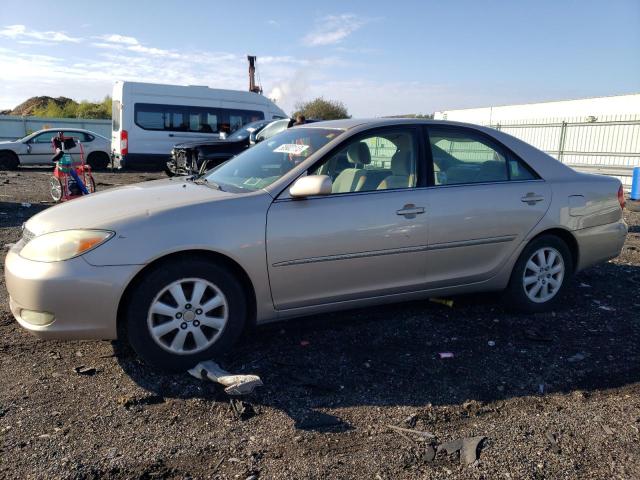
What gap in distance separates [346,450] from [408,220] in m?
1.81

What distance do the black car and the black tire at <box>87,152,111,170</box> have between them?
6118mm

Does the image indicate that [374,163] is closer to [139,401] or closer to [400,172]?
[400,172]

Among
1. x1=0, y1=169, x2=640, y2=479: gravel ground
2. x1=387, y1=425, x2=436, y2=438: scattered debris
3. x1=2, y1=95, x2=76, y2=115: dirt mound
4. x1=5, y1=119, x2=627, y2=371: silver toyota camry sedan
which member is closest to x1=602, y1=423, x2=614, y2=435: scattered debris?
x1=0, y1=169, x2=640, y2=479: gravel ground

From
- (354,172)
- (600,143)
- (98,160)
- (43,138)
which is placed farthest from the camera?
(98,160)

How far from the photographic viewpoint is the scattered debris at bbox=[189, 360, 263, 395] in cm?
309

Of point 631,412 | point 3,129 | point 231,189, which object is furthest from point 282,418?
point 3,129

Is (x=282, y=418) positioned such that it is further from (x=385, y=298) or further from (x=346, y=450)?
(x=385, y=298)

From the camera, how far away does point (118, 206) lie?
3.55 metres

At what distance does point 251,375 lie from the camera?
3.25m

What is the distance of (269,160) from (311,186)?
0.85 m

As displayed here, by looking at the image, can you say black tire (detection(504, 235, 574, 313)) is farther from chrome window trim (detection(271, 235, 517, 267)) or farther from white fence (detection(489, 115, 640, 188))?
white fence (detection(489, 115, 640, 188))

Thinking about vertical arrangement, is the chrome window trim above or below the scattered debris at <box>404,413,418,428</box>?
above

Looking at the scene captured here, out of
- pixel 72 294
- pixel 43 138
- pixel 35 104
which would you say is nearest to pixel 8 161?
pixel 43 138

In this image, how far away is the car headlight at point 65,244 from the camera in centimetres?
314
